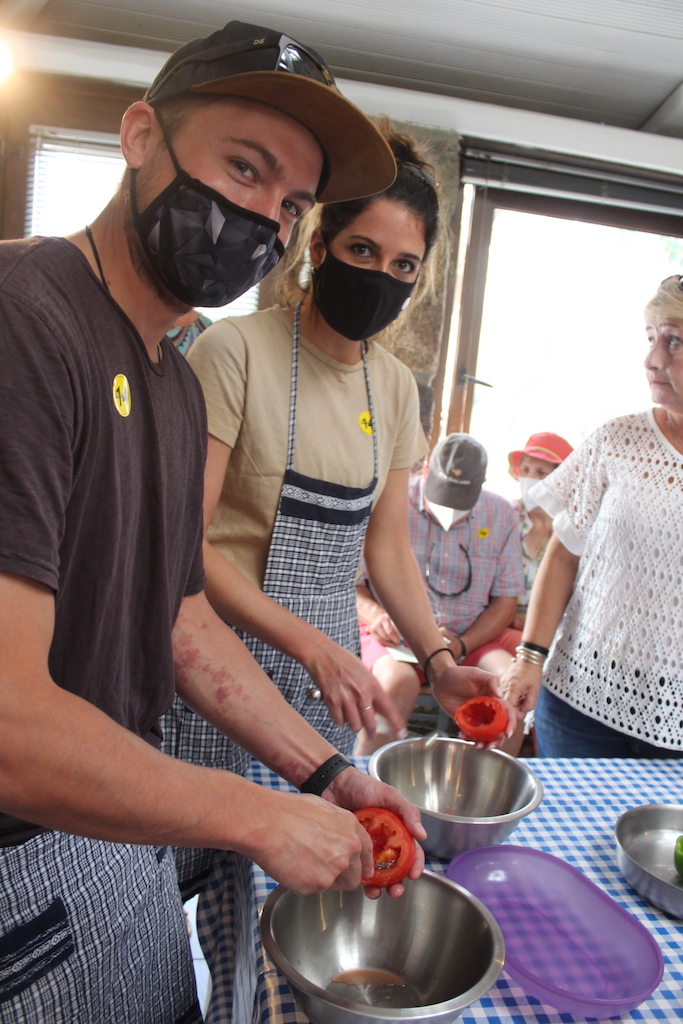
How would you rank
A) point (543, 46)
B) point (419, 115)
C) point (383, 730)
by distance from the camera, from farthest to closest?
point (419, 115) < point (543, 46) < point (383, 730)

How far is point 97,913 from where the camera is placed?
3.48 ft

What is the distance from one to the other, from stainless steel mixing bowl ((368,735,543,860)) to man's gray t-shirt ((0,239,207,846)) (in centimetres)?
52

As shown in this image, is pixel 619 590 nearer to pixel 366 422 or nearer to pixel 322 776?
pixel 366 422

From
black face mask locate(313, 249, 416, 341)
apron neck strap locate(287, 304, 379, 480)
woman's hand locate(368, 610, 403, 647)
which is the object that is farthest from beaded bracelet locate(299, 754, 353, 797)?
woman's hand locate(368, 610, 403, 647)

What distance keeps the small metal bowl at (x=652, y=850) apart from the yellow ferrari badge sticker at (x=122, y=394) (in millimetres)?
1115

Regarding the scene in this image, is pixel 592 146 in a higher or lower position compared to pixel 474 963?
higher

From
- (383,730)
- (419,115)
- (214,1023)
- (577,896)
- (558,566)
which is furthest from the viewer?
(419,115)

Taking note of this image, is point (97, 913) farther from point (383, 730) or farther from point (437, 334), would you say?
point (437, 334)

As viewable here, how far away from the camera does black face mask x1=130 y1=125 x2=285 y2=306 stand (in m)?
1.10

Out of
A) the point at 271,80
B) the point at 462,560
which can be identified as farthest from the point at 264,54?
the point at 462,560

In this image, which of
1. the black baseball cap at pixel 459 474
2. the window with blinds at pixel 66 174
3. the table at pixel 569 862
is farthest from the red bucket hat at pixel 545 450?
the table at pixel 569 862

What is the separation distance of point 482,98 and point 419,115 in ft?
1.88

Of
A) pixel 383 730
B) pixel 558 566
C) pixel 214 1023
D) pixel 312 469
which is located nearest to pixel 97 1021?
pixel 214 1023

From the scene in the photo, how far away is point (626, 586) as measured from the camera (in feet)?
6.92
